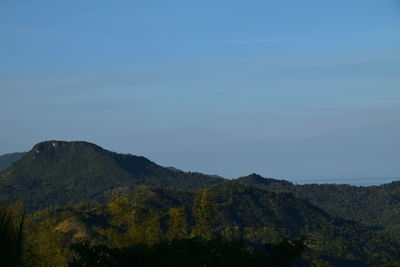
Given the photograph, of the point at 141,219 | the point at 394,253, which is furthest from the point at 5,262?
the point at 394,253

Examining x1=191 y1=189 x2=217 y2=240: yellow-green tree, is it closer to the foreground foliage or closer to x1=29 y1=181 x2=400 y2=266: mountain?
the foreground foliage

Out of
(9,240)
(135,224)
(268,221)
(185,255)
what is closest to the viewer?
(9,240)

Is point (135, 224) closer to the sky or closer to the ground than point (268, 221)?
closer to the sky

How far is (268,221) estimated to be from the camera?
156 meters

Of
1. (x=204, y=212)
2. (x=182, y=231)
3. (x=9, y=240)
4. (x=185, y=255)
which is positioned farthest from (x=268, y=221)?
(x=9, y=240)

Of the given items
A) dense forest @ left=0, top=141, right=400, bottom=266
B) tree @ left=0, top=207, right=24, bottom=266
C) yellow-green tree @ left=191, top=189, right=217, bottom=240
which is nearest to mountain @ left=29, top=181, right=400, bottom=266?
dense forest @ left=0, top=141, right=400, bottom=266

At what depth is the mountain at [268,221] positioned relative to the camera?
113475 mm

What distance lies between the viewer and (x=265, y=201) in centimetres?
17250

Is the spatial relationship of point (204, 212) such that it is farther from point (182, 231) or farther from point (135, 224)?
point (135, 224)

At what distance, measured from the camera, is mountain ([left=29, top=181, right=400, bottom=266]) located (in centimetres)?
11348

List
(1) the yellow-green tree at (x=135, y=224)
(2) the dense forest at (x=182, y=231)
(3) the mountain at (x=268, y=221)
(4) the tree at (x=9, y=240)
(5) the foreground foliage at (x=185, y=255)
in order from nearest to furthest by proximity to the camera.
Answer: (4) the tree at (x=9, y=240), (5) the foreground foliage at (x=185, y=255), (2) the dense forest at (x=182, y=231), (1) the yellow-green tree at (x=135, y=224), (3) the mountain at (x=268, y=221)

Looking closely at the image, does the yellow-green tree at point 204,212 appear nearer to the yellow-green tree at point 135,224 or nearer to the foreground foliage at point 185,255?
the yellow-green tree at point 135,224

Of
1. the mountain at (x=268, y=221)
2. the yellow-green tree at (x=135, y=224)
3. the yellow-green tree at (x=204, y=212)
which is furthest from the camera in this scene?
the mountain at (x=268, y=221)

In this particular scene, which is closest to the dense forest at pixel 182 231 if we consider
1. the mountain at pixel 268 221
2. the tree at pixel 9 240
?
the tree at pixel 9 240
